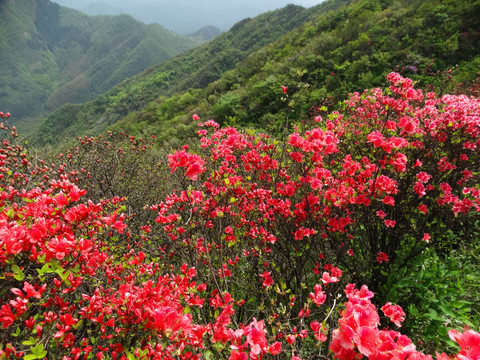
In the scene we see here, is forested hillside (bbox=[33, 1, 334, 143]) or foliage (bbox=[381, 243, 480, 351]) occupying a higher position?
forested hillside (bbox=[33, 1, 334, 143])

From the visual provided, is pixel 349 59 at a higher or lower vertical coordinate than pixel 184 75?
lower

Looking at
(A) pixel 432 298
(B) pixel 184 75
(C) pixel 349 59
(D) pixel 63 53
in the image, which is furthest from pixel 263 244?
(D) pixel 63 53

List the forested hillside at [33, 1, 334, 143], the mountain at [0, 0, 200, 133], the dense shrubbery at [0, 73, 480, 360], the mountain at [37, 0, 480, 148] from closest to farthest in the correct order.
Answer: the dense shrubbery at [0, 73, 480, 360], the mountain at [37, 0, 480, 148], the forested hillside at [33, 1, 334, 143], the mountain at [0, 0, 200, 133]

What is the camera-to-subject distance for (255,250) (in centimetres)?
286

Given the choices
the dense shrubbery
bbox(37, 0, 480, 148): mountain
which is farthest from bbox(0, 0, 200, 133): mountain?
the dense shrubbery

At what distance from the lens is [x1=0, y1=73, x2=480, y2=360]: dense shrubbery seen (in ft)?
4.52

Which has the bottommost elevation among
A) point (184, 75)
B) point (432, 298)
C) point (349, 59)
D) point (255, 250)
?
point (432, 298)

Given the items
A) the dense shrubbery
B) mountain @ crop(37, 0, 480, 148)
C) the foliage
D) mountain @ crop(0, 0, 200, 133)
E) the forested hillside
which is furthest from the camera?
mountain @ crop(0, 0, 200, 133)

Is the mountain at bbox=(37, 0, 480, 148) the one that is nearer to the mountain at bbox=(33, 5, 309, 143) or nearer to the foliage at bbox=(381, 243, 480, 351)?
the foliage at bbox=(381, 243, 480, 351)

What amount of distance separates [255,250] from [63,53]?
214 meters

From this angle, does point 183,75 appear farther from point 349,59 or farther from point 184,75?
point 349,59

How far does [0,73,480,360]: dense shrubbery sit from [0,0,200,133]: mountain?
11761 cm

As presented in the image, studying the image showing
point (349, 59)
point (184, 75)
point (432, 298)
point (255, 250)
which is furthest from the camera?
point (184, 75)

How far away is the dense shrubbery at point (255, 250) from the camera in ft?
4.52
